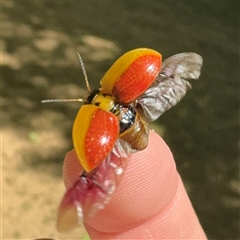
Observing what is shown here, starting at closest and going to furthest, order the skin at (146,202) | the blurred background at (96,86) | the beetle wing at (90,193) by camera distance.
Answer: the beetle wing at (90,193) < the skin at (146,202) < the blurred background at (96,86)

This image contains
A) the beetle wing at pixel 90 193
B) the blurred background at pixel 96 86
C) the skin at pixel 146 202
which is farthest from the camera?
the blurred background at pixel 96 86

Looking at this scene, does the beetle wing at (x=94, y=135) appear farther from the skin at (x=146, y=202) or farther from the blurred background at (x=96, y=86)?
the blurred background at (x=96, y=86)

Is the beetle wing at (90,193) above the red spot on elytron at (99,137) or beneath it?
beneath

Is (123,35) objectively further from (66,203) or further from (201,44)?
(66,203)

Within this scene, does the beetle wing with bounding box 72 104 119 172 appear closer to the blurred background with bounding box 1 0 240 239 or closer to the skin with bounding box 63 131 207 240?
the skin with bounding box 63 131 207 240

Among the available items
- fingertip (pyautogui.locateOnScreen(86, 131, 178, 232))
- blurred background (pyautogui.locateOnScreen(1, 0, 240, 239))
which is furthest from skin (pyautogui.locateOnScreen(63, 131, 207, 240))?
blurred background (pyautogui.locateOnScreen(1, 0, 240, 239))

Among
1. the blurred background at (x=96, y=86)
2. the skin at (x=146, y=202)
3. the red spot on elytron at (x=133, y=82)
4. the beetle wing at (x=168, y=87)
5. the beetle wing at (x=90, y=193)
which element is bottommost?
the blurred background at (x=96, y=86)

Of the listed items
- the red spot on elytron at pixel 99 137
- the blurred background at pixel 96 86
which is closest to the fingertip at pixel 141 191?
the red spot on elytron at pixel 99 137
